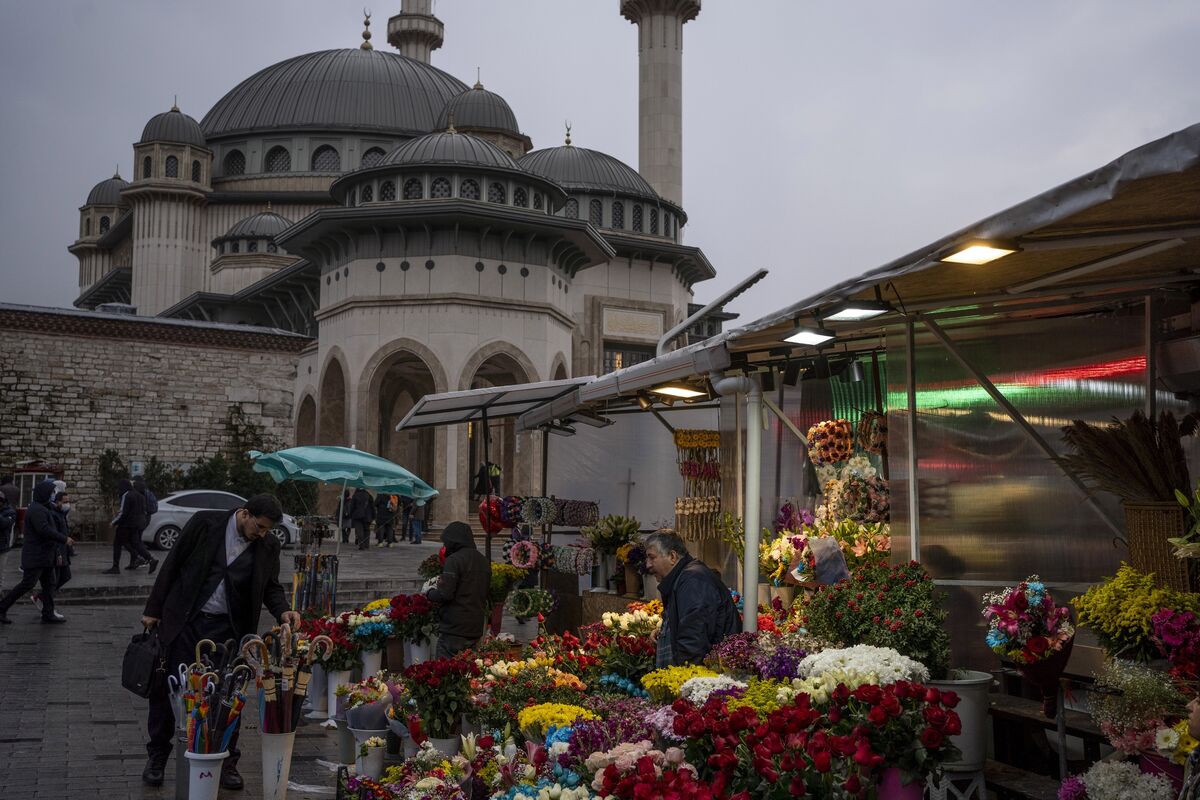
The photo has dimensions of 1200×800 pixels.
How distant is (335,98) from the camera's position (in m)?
54.4

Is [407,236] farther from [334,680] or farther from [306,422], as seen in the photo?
[334,680]

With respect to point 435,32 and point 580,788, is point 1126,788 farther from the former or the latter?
point 435,32

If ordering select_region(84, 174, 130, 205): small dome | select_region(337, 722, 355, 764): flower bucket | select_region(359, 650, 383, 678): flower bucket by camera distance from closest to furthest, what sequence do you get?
select_region(337, 722, 355, 764): flower bucket < select_region(359, 650, 383, 678): flower bucket < select_region(84, 174, 130, 205): small dome

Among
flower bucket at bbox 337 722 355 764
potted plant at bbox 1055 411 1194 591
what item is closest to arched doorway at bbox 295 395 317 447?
flower bucket at bbox 337 722 355 764

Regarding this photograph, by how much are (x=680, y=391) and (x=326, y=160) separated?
47077 millimetres

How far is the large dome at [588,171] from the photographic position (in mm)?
40625

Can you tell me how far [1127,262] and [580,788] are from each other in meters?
3.55

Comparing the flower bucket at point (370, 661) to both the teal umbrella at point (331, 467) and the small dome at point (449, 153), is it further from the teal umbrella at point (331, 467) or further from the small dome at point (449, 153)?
the small dome at point (449, 153)

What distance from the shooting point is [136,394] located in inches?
1291

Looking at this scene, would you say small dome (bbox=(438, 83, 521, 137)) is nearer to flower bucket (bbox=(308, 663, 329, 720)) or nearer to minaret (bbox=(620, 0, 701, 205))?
minaret (bbox=(620, 0, 701, 205))

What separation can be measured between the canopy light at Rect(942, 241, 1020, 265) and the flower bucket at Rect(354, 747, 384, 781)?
429 cm

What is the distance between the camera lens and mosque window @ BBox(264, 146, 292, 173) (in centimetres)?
5400

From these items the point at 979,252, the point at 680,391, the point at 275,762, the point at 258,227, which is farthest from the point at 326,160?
the point at 979,252

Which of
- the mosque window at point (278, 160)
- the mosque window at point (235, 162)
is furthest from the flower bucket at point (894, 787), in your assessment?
the mosque window at point (235, 162)
